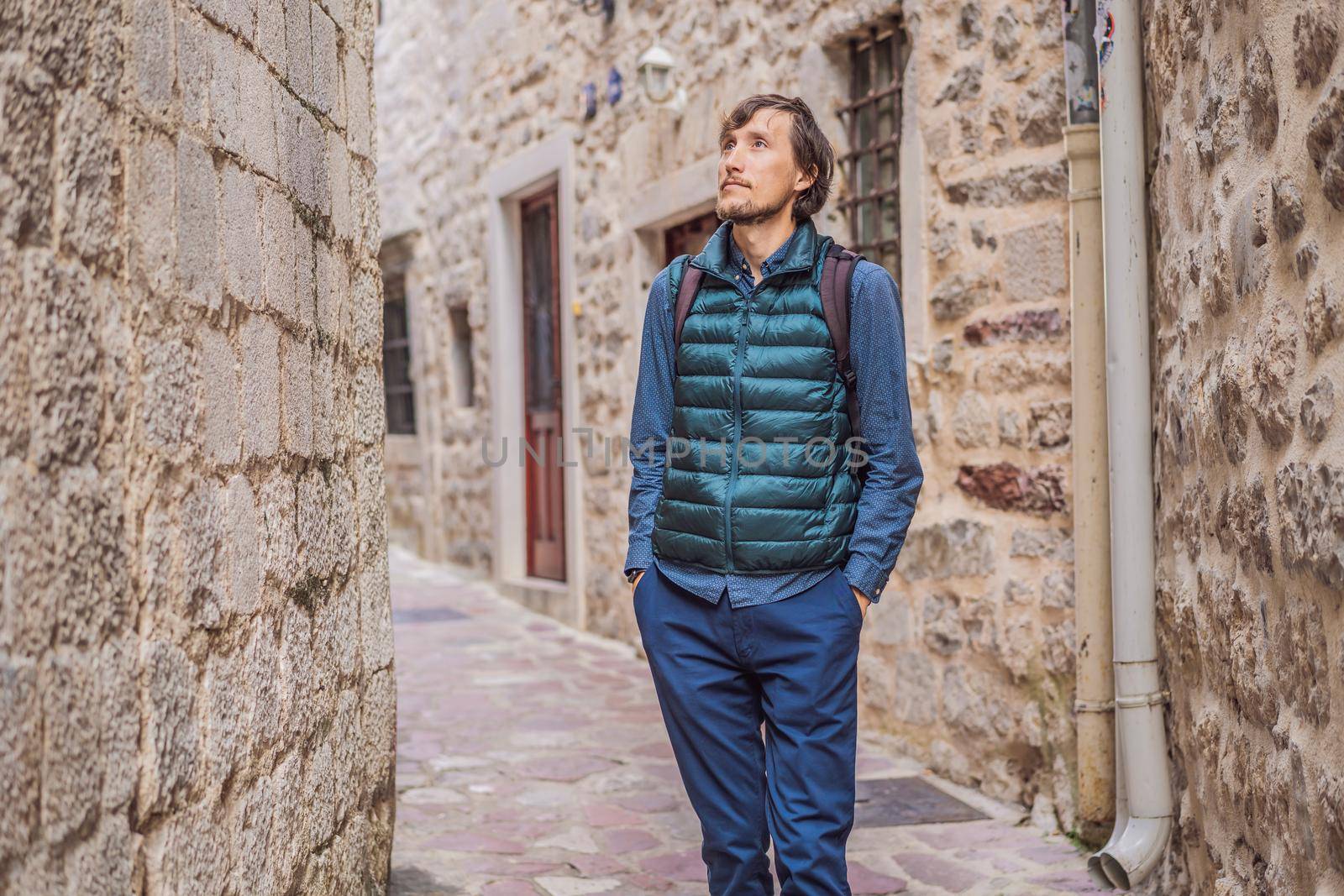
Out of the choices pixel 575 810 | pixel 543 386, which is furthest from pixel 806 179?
pixel 543 386

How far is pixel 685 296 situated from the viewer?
267cm

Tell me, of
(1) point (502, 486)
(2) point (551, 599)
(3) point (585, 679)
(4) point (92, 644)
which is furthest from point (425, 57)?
(4) point (92, 644)

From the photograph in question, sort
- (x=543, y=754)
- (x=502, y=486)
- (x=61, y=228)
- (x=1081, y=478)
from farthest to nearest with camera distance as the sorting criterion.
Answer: (x=502, y=486), (x=543, y=754), (x=1081, y=478), (x=61, y=228)

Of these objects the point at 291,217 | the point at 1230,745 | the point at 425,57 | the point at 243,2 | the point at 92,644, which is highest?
the point at 425,57

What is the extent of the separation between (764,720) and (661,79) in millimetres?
4413

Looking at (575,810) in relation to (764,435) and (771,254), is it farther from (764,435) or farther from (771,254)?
(771,254)

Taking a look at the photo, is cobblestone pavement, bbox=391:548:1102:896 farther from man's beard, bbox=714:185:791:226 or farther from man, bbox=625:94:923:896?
man's beard, bbox=714:185:791:226

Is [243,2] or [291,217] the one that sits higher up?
[243,2]

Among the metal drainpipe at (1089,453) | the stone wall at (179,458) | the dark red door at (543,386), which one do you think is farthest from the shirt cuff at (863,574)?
the dark red door at (543,386)

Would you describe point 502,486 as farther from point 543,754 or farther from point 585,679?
point 543,754

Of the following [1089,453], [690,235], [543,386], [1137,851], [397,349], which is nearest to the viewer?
[1137,851]

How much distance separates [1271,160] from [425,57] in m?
9.15

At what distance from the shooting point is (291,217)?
103 inches

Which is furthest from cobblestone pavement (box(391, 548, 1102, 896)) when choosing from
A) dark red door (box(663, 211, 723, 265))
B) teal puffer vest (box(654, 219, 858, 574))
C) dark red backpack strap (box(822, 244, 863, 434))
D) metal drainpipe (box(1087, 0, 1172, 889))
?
dark red door (box(663, 211, 723, 265))
